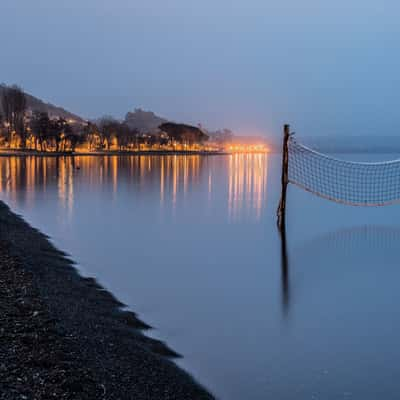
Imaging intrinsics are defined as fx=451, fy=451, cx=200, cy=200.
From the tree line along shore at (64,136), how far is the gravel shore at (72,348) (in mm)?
99790

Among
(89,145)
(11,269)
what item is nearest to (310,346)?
(11,269)

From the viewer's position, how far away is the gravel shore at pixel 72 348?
5082 mm

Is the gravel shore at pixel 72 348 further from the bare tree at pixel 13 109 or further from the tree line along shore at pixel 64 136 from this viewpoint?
the bare tree at pixel 13 109

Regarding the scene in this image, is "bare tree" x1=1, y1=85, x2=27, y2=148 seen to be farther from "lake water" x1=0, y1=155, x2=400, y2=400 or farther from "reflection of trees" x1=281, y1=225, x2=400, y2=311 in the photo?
"reflection of trees" x1=281, y1=225, x2=400, y2=311

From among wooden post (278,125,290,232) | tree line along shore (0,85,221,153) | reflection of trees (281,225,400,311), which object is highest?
tree line along shore (0,85,221,153)

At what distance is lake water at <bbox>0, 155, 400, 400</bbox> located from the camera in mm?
A: 7117

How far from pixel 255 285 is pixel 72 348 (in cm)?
682

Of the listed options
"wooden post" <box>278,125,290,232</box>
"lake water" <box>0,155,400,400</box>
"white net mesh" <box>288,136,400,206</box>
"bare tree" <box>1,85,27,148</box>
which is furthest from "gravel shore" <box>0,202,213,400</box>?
"bare tree" <box>1,85,27,148</box>

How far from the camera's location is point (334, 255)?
16062 mm

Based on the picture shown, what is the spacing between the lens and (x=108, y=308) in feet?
30.6

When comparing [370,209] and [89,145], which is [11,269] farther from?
[89,145]

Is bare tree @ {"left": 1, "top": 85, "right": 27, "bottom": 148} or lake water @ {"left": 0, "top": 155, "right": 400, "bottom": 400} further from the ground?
bare tree @ {"left": 1, "top": 85, "right": 27, "bottom": 148}

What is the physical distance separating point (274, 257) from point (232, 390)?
9.37m

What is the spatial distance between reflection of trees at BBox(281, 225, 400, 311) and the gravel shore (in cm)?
432
